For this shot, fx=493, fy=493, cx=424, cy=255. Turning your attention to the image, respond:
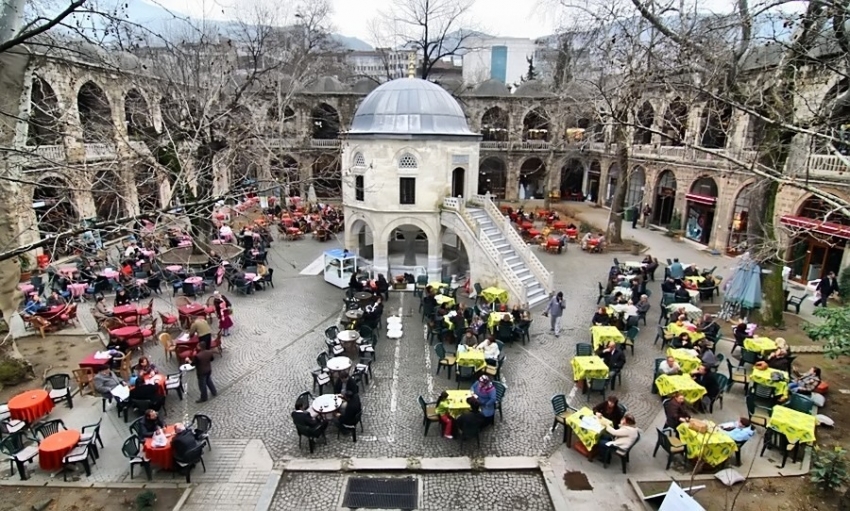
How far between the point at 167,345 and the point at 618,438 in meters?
12.4

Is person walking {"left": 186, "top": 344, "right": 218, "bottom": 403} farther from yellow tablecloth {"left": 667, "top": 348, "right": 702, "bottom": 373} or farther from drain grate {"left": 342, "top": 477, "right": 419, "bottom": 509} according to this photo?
yellow tablecloth {"left": 667, "top": 348, "right": 702, "bottom": 373}

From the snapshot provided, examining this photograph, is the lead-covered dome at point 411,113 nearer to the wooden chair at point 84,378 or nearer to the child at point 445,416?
the child at point 445,416

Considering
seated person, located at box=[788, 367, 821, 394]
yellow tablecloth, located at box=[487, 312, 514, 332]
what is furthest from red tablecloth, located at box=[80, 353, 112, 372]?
seated person, located at box=[788, 367, 821, 394]

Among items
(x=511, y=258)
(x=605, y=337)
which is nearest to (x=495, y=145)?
(x=511, y=258)

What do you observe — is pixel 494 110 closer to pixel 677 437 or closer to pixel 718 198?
pixel 718 198

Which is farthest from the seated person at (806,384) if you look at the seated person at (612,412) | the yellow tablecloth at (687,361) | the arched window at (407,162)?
the arched window at (407,162)

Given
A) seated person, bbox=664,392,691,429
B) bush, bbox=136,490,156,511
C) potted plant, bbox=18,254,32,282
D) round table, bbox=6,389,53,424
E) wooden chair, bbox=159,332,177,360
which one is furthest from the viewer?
potted plant, bbox=18,254,32,282

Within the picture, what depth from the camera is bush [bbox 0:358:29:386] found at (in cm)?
1298

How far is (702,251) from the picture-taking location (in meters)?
29.3

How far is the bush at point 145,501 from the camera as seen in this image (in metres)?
8.86

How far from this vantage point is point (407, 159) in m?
22.0

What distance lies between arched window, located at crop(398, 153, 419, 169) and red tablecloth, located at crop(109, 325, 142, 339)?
39.5 ft

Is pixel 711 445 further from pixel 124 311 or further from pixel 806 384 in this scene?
pixel 124 311

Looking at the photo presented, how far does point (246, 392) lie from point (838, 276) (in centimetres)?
2339
